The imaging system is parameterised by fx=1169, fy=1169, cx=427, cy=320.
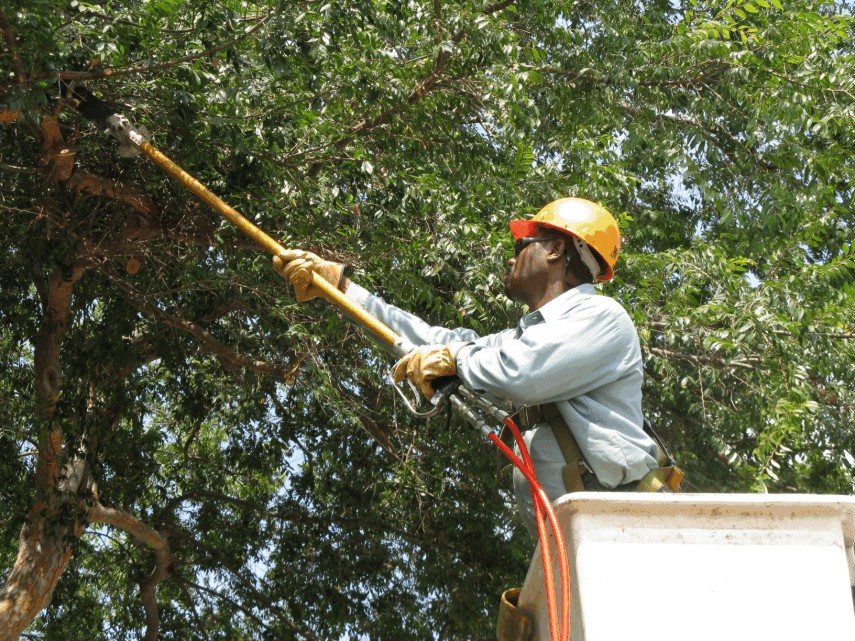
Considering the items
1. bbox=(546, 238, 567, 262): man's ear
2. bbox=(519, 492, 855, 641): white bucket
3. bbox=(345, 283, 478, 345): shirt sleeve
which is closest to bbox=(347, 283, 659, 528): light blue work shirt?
bbox=(546, 238, 567, 262): man's ear

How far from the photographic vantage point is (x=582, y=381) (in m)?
3.41

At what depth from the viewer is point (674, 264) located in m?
8.00

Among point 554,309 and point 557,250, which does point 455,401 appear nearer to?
point 554,309

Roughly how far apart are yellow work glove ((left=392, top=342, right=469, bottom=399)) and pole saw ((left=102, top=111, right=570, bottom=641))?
0.13 feet

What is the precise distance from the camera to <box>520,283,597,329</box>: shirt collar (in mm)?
3654

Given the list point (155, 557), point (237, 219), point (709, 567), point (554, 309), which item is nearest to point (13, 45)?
point (237, 219)

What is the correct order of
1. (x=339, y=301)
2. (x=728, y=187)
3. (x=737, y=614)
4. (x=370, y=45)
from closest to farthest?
(x=737, y=614) → (x=339, y=301) → (x=370, y=45) → (x=728, y=187)

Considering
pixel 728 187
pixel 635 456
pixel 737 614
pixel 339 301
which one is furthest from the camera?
pixel 728 187

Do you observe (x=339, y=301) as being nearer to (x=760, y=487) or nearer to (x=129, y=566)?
(x=760, y=487)

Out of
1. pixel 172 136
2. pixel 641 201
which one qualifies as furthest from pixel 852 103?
pixel 172 136

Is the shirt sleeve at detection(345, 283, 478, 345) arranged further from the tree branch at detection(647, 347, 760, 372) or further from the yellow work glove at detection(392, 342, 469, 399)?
the tree branch at detection(647, 347, 760, 372)

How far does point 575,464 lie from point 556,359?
331 mm

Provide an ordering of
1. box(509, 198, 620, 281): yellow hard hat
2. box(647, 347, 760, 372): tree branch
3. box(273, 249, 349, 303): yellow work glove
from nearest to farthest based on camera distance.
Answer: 1. box(509, 198, 620, 281): yellow hard hat
2. box(273, 249, 349, 303): yellow work glove
3. box(647, 347, 760, 372): tree branch

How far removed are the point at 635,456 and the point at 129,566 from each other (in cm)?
767
